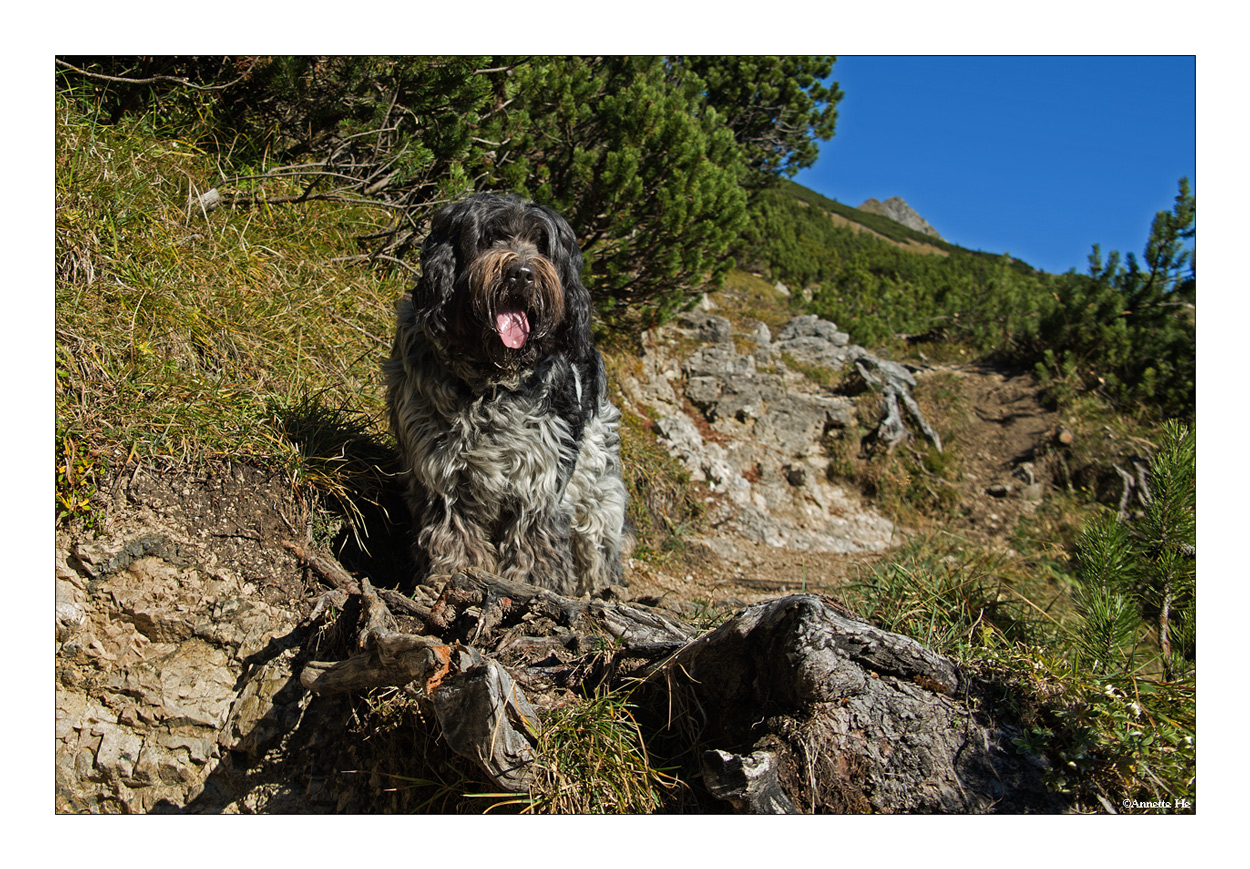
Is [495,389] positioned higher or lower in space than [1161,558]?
higher

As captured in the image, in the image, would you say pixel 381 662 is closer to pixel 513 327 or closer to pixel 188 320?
pixel 513 327

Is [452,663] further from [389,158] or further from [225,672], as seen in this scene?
[389,158]

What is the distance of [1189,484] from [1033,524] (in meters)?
5.60

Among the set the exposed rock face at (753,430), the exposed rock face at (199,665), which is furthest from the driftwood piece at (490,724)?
the exposed rock face at (753,430)

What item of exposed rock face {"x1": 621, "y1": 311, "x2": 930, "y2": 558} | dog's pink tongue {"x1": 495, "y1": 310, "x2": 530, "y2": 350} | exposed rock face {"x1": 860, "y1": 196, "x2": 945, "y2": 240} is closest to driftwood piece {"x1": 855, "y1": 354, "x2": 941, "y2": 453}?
exposed rock face {"x1": 621, "y1": 311, "x2": 930, "y2": 558}

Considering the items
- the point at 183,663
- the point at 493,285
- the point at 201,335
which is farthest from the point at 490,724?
the point at 201,335

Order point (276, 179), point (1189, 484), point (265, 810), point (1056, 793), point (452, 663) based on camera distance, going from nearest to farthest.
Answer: point (1056, 793) < point (452, 663) < point (265, 810) < point (1189, 484) < point (276, 179)

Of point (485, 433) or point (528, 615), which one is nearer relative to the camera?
point (528, 615)

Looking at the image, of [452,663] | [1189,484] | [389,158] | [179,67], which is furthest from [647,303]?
[452,663]

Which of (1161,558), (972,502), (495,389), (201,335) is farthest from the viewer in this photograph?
(972,502)

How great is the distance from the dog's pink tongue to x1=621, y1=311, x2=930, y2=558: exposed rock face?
421 cm

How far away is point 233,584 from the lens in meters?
3.63

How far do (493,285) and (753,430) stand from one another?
20.8 feet

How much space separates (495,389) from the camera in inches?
151
